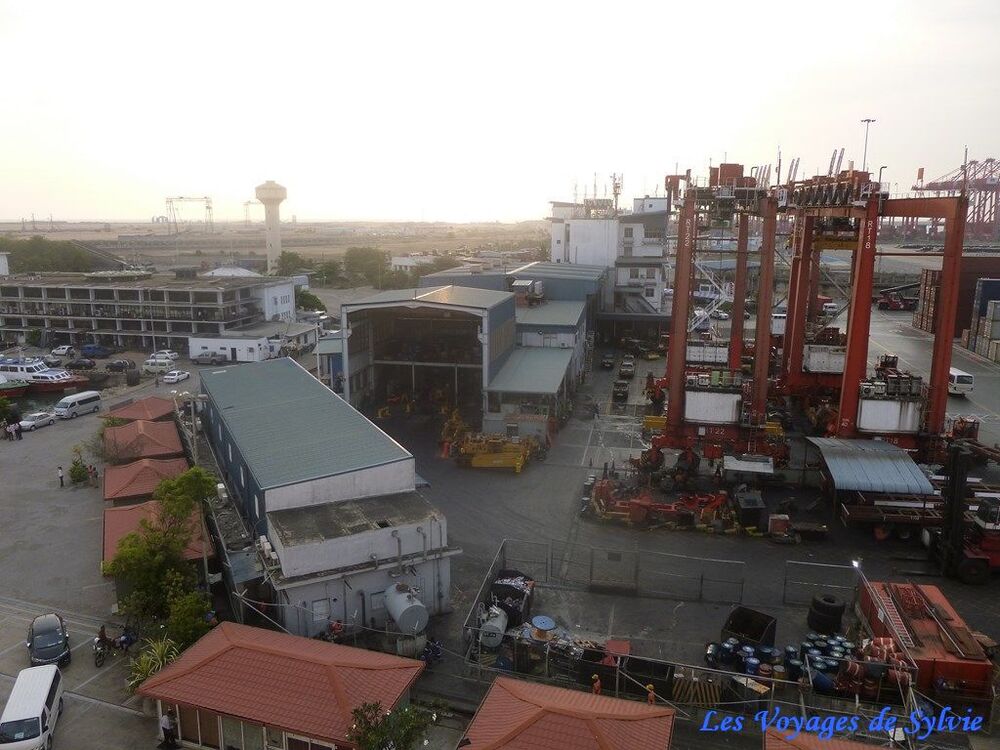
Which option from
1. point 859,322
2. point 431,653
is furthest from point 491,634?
point 859,322

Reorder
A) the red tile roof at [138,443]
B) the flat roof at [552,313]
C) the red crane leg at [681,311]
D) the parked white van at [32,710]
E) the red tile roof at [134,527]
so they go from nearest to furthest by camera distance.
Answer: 1. the parked white van at [32,710]
2. the red tile roof at [134,527]
3. the red crane leg at [681,311]
4. the red tile roof at [138,443]
5. the flat roof at [552,313]

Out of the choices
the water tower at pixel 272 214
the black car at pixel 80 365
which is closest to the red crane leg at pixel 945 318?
the black car at pixel 80 365

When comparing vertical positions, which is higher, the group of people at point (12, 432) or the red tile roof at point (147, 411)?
the red tile roof at point (147, 411)

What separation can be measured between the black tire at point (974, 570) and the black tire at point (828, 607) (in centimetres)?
420

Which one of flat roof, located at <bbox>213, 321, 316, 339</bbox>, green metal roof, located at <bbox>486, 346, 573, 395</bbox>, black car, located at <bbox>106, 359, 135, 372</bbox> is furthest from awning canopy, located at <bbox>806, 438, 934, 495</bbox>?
black car, located at <bbox>106, 359, 135, 372</bbox>

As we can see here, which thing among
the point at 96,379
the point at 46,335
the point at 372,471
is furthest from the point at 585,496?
the point at 46,335

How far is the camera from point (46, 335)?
49.1m

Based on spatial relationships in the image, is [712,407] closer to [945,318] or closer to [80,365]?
[945,318]

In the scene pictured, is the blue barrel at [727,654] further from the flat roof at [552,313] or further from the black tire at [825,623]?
the flat roof at [552,313]

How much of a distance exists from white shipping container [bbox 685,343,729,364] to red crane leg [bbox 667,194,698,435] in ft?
17.0

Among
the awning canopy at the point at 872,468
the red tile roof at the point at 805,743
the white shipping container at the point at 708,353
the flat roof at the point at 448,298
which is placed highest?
the flat roof at the point at 448,298

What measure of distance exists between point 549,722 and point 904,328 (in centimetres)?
5677

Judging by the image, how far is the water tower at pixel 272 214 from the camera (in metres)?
109

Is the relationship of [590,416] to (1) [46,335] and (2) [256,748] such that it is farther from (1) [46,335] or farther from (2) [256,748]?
(1) [46,335]
